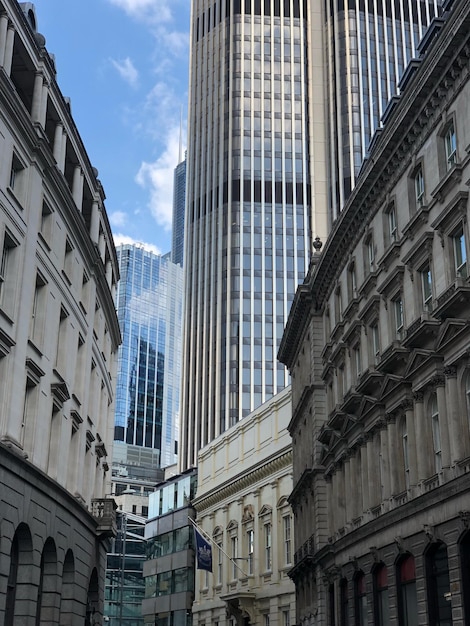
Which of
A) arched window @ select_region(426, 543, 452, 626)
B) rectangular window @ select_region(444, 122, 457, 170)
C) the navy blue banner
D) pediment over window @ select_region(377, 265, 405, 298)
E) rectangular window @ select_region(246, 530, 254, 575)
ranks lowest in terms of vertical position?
arched window @ select_region(426, 543, 452, 626)

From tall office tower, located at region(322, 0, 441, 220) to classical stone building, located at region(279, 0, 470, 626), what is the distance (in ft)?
357

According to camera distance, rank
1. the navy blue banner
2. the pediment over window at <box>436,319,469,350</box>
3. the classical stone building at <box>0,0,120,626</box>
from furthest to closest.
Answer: the navy blue banner, the classical stone building at <box>0,0,120,626</box>, the pediment over window at <box>436,319,469,350</box>

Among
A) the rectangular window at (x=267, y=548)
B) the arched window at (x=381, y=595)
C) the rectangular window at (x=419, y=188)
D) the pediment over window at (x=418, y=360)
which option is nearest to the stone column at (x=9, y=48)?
the rectangular window at (x=419, y=188)

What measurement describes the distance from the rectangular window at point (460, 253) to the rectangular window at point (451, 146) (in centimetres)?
243

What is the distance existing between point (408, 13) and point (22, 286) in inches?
5773

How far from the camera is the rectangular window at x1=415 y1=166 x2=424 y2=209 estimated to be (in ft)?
113

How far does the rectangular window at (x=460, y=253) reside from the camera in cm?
3002

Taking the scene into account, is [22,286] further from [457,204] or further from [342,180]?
[342,180]

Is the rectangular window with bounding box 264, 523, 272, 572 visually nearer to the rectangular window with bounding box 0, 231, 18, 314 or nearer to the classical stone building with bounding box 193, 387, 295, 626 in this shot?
the classical stone building with bounding box 193, 387, 295, 626

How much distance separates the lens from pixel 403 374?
3400 centimetres

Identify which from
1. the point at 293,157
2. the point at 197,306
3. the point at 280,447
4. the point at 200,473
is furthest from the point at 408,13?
the point at 280,447

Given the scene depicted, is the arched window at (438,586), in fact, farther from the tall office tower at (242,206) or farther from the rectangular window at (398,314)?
the tall office tower at (242,206)

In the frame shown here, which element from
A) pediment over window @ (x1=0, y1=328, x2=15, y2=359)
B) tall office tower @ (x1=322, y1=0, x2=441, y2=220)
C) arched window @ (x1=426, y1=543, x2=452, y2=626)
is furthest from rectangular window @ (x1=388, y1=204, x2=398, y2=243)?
tall office tower @ (x1=322, y1=0, x2=441, y2=220)

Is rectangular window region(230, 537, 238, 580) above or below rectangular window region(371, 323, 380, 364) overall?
below
